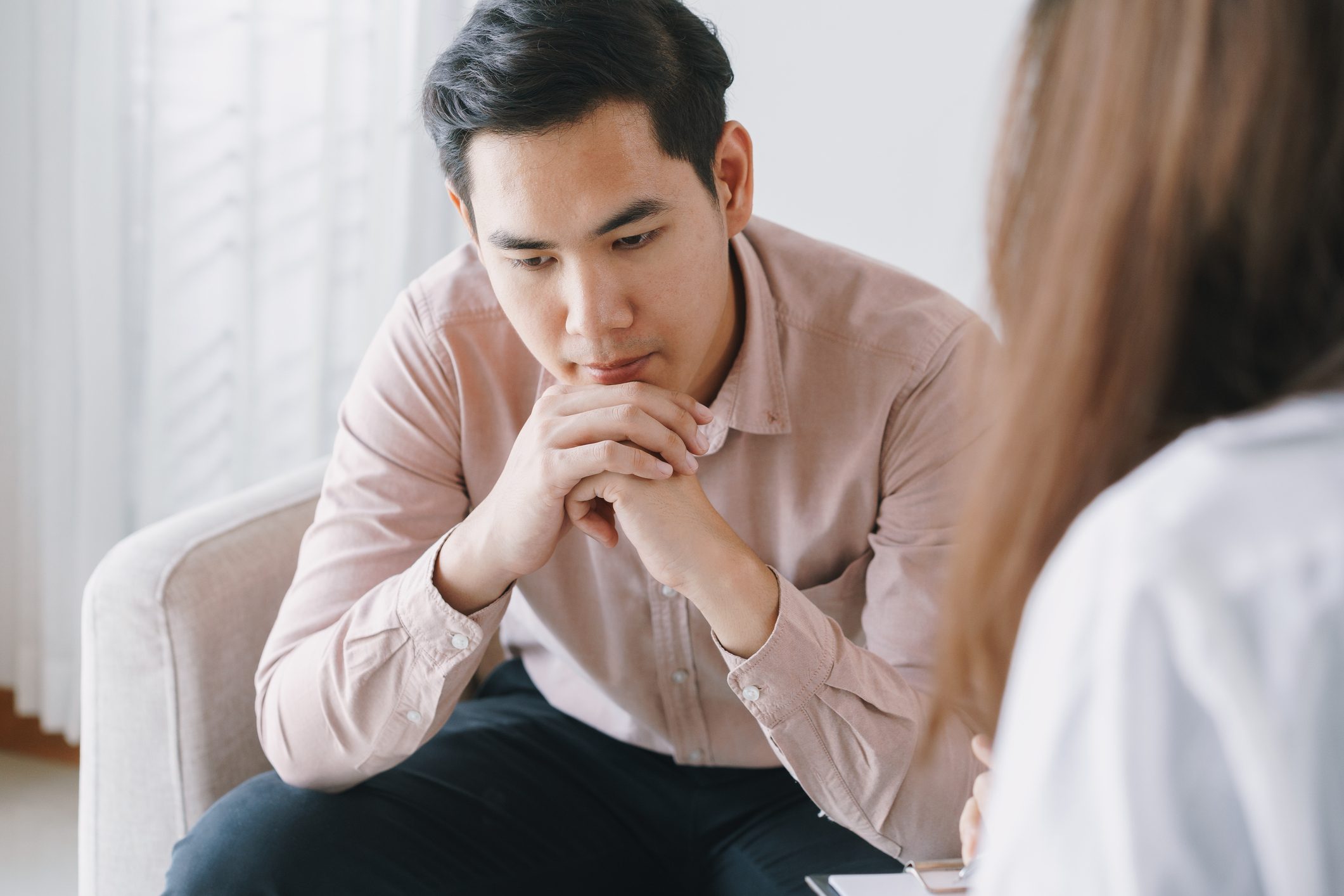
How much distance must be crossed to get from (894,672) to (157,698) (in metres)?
0.78

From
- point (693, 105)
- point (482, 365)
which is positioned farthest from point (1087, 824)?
point (482, 365)

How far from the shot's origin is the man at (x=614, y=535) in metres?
1.05

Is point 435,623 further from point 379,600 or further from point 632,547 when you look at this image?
point 632,547

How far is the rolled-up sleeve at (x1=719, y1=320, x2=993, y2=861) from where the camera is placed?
1.03m

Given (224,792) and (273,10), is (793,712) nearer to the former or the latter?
(224,792)

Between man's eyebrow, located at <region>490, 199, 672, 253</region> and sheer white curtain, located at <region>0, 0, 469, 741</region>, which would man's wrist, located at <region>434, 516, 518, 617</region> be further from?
sheer white curtain, located at <region>0, 0, 469, 741</region>

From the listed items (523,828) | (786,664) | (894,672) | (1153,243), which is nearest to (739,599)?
(786,664)

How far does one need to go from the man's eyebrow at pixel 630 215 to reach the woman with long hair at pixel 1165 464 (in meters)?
0.50

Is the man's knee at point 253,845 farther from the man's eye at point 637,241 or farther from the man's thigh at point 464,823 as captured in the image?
the man's eye at point 637,241

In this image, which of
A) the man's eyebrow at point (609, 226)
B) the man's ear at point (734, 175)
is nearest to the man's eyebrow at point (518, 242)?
the man's eyebrow at point (609, 226)

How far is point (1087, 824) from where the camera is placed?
0.44 meters

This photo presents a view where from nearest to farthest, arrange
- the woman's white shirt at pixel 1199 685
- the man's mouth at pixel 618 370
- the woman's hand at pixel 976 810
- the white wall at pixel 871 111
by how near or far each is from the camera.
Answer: the woman's white shirt at pixel 1199 685
the woman's hand at pixel 976 810
the man's mouth at pixel 618 370
the white wall at pixel 871 111

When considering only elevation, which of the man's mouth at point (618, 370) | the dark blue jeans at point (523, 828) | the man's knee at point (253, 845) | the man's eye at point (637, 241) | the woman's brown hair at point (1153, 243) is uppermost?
the woman's brown hair at point (1153, 243)

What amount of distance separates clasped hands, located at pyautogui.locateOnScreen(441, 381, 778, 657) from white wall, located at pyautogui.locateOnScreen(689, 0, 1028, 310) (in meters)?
0.92
